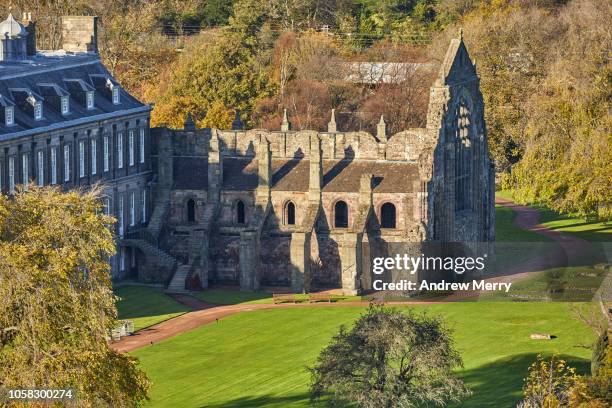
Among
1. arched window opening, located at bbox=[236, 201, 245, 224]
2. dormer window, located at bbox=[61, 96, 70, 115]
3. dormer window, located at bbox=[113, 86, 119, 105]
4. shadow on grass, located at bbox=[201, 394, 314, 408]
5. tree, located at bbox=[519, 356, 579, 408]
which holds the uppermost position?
dormer window, located at bbox=[113, 86, 119, 105]

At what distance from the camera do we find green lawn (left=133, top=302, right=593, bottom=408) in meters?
96.7

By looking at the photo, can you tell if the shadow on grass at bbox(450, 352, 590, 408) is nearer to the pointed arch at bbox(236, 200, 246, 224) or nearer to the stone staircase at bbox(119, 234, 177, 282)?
the stone staircase at bbox(119, 234, 177, 282)

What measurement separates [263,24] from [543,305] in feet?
277

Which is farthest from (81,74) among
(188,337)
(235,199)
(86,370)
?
(86,370)

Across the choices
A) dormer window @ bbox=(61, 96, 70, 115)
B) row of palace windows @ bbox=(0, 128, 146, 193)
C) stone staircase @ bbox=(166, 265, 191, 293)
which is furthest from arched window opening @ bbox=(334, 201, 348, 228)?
dormer window @ bbox=(61, 96, 70, 115)

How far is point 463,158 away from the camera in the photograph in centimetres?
13038

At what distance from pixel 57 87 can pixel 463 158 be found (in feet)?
84.8

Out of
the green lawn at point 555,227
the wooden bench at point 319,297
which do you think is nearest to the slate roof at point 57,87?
the wooden bench at point 319,297

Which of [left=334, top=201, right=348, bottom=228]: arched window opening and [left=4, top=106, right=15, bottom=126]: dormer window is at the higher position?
[left=4, top=106, right=15, bottom=126]: dormer window

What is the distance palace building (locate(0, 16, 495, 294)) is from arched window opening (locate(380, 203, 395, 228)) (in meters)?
0.06

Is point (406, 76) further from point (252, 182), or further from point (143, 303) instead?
point (143, 303)

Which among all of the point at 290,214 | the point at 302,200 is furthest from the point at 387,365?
the point at 290,214

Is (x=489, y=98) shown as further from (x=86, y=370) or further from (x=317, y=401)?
(x=86, y=370)

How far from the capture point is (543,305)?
379 feet
